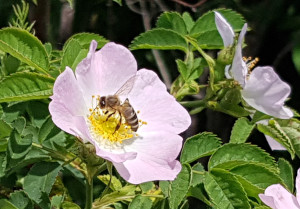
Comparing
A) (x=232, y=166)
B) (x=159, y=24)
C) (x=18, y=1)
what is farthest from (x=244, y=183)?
(x=18, y=1)

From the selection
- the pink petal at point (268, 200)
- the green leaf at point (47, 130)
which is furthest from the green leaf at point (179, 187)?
the green leaf at point (47, 130)

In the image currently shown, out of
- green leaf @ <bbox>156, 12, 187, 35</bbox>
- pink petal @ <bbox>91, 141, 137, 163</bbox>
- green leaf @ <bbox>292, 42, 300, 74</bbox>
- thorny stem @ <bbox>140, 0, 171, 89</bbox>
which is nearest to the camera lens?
pink petal @ <bbox>91, 141, 137, 163</bbox>

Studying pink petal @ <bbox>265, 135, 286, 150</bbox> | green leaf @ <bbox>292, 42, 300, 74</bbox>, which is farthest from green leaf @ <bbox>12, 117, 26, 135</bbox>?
green leaf @ <bbox>292, 42, 300, 74</bbox>

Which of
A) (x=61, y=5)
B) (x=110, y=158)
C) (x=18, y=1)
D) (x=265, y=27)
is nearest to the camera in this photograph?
(x=110, y=158)

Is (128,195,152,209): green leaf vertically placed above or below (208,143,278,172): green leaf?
below

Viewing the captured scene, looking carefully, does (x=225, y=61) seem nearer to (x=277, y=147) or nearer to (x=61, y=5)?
(x=277, y=147)

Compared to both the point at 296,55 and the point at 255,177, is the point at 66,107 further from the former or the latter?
the point at 296,55

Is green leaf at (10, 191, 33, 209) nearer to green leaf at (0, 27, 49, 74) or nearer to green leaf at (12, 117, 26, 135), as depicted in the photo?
green leaf at (12, 117, 26, 135)
